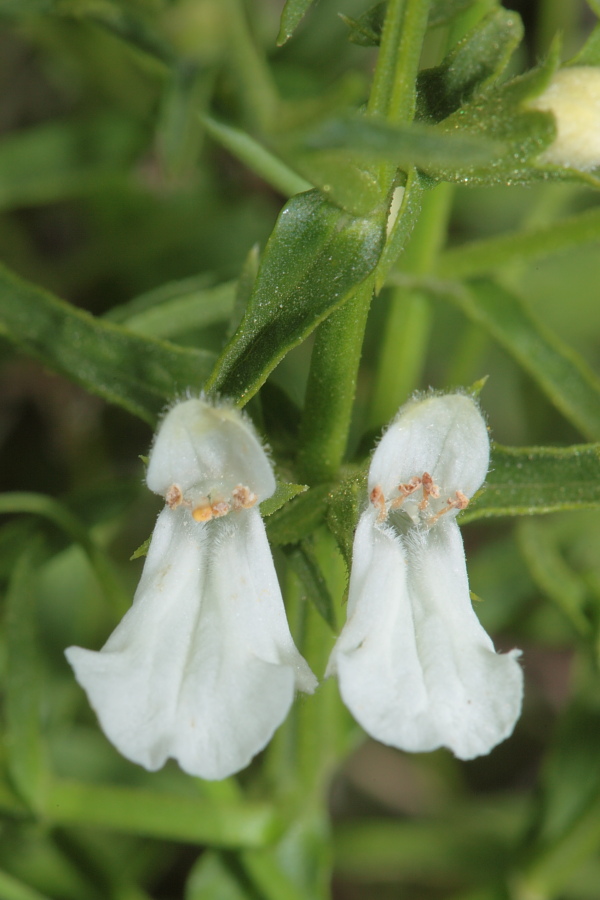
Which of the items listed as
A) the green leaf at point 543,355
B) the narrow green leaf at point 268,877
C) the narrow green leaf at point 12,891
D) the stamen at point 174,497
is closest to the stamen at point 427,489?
the stamen at point 174,497

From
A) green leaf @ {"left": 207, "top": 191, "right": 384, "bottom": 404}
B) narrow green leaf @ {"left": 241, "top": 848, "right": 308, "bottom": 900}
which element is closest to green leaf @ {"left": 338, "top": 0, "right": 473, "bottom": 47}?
green leaf @ {"left": 207, "top": 191, "right": 384, "bottom": 404}

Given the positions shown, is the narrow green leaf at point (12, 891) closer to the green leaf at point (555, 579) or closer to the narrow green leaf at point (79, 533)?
the narrow green leaf at point (79, 533)

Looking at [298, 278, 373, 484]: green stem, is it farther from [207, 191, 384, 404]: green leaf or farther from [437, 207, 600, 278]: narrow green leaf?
[437, 207, 600, 278]: narrow green leaf

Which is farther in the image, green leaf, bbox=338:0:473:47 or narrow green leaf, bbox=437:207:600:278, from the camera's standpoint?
narrow green leaf, bbox=437:207:600:278

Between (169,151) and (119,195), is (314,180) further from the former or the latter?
(119,195)

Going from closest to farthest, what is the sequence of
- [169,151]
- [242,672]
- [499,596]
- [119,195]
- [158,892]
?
[242,672] < [169,151] < [499,596] < [158,892] < [119,195]

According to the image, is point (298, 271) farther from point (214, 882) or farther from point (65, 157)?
point (65, 157)

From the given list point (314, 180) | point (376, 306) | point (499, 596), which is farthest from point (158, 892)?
point (314, 180)

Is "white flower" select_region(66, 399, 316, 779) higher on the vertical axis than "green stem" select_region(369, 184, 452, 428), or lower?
lower
